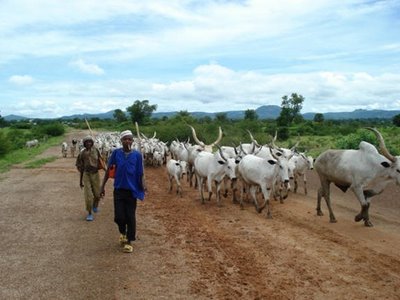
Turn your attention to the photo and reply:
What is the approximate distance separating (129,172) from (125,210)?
2.30ft

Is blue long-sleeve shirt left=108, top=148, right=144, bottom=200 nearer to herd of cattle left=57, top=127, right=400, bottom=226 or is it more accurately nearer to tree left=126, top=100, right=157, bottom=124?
herd of cattle left=57, top=127, right=400, bottom=226

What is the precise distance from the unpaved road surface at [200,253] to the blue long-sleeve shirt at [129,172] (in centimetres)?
117

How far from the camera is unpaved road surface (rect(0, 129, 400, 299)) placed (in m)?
7.14

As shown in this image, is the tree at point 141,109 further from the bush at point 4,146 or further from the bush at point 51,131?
the bush at point 4,146

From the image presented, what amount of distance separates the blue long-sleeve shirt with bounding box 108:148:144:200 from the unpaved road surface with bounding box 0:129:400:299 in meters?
1.17

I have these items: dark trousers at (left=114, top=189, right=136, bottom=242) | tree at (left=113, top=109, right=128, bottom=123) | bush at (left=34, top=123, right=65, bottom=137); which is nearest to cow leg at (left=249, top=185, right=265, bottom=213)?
dark trousers at (left=114, top=189, right=136, bottom=242)

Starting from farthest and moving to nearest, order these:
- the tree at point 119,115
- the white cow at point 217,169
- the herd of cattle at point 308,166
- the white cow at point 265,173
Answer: the tree at point 119,115 → the white cow at point 217,169 → the white cow at point 265,173 → the herd of cattle at point 308,166


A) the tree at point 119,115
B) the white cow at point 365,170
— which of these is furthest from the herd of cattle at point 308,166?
the tree at point 119,115

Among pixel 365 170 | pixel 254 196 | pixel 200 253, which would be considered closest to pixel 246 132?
pixel 254 196

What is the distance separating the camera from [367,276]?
766 centimetres

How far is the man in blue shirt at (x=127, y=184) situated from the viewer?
888cm

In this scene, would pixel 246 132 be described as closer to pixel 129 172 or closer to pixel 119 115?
pixel 129 172

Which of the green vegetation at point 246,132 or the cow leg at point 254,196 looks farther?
the green vegetation at point 246,132

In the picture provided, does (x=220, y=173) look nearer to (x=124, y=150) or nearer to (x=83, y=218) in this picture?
(x=83, y=218)
